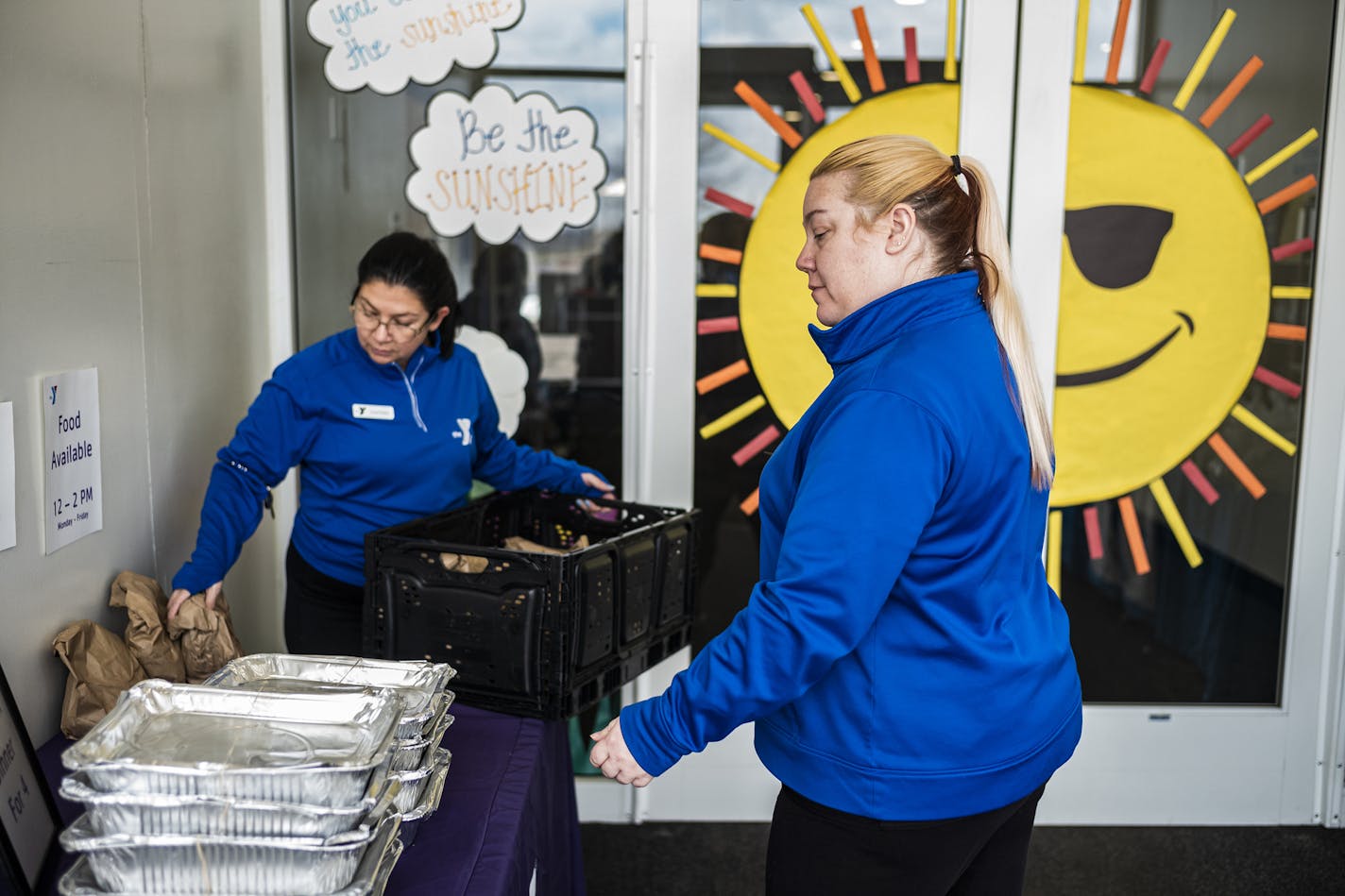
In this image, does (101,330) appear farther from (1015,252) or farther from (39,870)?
(1015,252)

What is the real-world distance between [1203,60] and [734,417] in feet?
4.94

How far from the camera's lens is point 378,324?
2.16 meters

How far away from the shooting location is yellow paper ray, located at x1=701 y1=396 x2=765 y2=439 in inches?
118

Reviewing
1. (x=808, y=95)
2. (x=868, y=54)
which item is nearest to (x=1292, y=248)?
(x=868, y=54)

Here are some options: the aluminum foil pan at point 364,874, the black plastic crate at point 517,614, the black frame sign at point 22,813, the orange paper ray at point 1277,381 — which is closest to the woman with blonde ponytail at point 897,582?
the aluminum foil pan at point 364,874

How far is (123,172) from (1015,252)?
2094 mm

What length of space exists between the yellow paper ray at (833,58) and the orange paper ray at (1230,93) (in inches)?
35.4

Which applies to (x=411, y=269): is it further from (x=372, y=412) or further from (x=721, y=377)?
(x=721, y=377)

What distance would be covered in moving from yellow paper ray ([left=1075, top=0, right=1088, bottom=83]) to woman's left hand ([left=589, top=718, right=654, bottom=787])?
2.25 meters

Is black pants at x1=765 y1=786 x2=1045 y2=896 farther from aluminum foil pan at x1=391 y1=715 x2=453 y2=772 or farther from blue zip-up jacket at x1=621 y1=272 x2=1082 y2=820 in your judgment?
aluminum foil pan at x1=391 y1=715 x2=453 y2=772

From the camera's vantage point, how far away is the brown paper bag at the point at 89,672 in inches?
67.4

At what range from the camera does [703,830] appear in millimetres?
3045

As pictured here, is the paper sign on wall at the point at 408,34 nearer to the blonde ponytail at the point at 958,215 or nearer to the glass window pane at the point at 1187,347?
the glass window pane at the point at 1187,347

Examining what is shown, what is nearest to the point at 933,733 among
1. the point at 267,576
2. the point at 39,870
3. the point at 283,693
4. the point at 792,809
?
the point at 792,809
